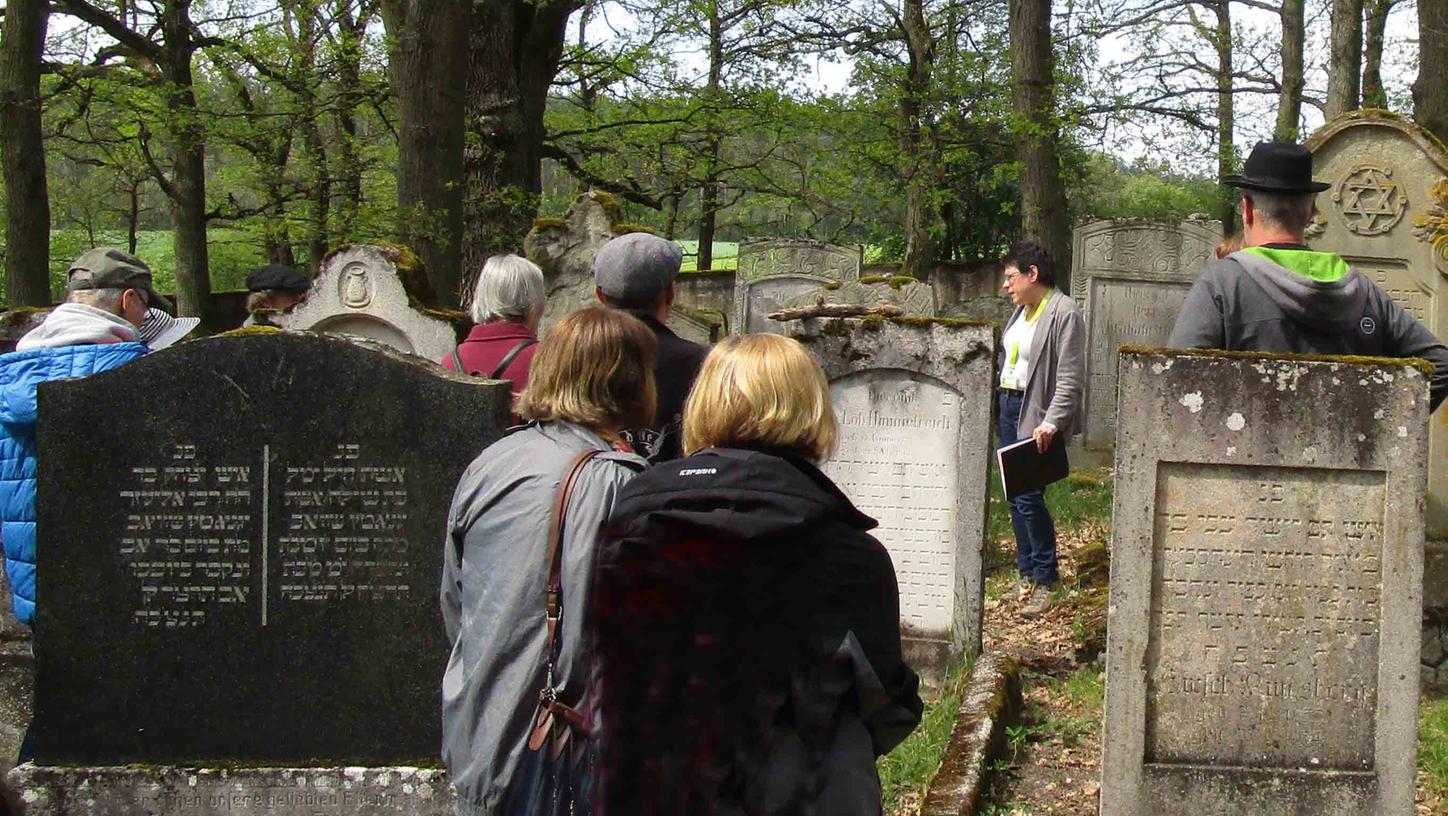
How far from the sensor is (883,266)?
24.1 meters

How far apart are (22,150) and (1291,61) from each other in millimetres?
18982

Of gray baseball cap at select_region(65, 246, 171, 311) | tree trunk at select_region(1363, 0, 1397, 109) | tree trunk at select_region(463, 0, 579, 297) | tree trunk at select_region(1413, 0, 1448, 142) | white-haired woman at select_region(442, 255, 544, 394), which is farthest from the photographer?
tree trunk at select_region(1363, 0, 1397, 109)

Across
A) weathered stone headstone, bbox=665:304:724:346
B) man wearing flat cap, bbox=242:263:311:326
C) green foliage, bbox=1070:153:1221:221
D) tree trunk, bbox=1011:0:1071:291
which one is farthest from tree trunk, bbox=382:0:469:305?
green foliage, bbox=1070:153:1221:221

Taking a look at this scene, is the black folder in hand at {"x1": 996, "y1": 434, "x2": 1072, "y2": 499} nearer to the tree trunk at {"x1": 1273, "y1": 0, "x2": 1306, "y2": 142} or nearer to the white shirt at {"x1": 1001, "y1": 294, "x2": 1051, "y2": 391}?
the white shirt at {"x1": 1001, "y1": 294, "x2": 1051, "y2": 391}

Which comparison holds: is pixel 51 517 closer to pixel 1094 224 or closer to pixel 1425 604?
pixel 1425 604

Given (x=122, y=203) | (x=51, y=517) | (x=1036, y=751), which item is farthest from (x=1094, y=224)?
(x=122, y=203)

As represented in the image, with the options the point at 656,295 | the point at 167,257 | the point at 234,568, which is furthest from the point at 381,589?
the point at 167,257

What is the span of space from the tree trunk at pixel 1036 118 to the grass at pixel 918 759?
9005 mm

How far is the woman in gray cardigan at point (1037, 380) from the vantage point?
7180mm

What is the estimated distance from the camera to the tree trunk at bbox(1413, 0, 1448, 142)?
31.1 feet

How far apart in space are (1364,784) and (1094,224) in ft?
30.3

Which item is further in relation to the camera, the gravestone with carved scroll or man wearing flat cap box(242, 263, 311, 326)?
man wearing flat cap box(242, 263, 311, 326)

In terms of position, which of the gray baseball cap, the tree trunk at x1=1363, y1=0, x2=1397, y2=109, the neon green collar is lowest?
the gray baseball cap

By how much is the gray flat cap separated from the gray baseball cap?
170cm
